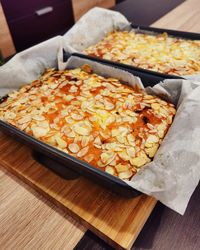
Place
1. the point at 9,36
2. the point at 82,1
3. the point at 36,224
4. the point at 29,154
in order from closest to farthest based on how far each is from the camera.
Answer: the point at 36,224
the point at 29,154
the point at 9,36
the point at 82,1

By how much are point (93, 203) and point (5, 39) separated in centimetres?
149

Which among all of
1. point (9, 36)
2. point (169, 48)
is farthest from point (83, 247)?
point (9, 36)

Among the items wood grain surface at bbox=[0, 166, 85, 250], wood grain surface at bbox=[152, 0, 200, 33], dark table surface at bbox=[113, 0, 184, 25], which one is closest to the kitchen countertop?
wood grain surface at bbox=[0, 166, 85, 250]

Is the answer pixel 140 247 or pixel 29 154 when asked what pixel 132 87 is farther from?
pixel 140 247

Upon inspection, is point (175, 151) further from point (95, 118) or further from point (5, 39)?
point (5, 39)

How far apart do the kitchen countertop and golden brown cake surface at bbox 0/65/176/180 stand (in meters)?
0.15

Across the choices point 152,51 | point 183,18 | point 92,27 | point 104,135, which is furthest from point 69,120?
point 183,18

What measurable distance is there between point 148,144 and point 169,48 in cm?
62

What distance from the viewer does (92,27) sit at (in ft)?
4.42

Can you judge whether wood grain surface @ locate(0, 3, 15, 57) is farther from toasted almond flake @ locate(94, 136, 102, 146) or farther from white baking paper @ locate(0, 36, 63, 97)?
toasted almond flake @ locate(94, 136, 102, 146)

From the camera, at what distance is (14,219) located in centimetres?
63

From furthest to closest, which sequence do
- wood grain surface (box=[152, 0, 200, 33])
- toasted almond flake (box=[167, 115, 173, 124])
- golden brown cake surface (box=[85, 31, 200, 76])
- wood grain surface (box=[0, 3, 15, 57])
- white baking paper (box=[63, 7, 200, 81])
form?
wood grain surface (box=[0, 3, 15, 57])
wood grain surface (box=[152, 0, 200, 33])
white baking paper (box=[63, 7, 200, 81])
golden brown cake surface (box=[85, 31, 200, 76])
toasted almond flake (box=[167, 115, 173, 124])

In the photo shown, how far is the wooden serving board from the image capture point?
578 millimetres

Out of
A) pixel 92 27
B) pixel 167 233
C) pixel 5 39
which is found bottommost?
pixel 167 233
